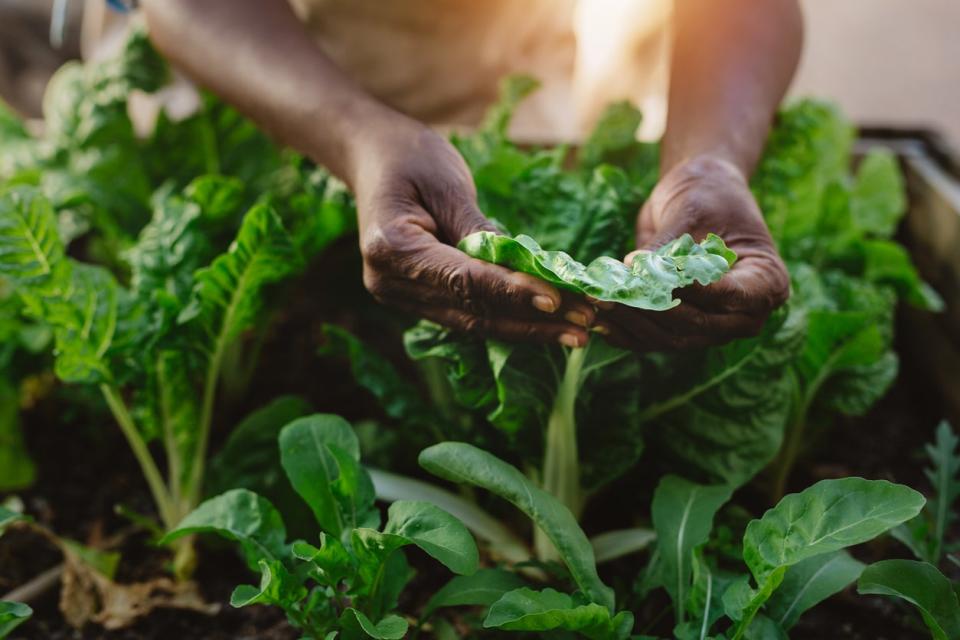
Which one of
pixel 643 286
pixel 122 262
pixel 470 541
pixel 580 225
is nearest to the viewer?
pixel 643 286

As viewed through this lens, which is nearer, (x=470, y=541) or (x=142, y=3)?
(x=470, y=541)

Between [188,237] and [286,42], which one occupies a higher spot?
[286,42]

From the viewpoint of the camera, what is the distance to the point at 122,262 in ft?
5.16

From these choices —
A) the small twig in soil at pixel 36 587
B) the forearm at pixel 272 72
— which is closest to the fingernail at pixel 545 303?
the forearm at pixel 272 72

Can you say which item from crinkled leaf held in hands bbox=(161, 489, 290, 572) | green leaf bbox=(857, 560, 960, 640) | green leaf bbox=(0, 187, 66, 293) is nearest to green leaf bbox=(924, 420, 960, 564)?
green leaf bbox=(857, 560, 960, 640)

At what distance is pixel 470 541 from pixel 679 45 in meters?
0.80

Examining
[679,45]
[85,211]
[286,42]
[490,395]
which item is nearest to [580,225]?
[490,395]

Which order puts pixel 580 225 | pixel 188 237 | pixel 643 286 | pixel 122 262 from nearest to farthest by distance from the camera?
1. pixel 643 286
2. pixel 580 225
3. pixel 188 237
4. pixel 122 262

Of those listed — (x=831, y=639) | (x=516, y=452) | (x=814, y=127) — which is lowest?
(x=831, y=639)

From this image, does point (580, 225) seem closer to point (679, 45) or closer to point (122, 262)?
point (679, 45)

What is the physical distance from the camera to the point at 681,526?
101cm

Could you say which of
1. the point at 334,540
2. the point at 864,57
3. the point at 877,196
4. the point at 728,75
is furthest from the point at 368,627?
the point at 864,57

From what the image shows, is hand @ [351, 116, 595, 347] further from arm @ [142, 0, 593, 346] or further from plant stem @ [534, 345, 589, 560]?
plant stem @ [534, 345, 589, 560]

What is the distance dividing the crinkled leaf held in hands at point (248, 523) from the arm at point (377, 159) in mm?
273
